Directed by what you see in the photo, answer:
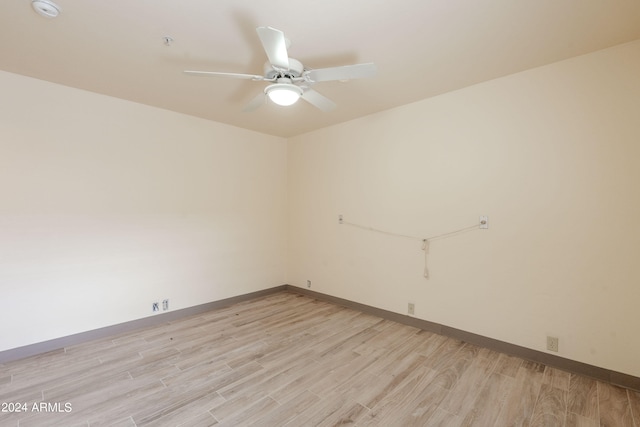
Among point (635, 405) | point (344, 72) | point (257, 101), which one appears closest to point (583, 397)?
point (635, 405)

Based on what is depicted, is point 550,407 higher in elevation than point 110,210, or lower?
lower

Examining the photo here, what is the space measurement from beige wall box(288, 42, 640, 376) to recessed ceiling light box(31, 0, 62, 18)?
9.36 feet

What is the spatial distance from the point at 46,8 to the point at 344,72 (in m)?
1.96

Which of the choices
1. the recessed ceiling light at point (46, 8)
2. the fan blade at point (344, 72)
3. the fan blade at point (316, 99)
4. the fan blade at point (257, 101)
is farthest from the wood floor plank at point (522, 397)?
the recessed ceiling light at point (46, 8)

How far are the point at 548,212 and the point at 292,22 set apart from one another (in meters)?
2.67

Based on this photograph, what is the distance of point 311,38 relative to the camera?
6.95ft

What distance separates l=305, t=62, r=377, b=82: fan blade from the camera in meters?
1.85

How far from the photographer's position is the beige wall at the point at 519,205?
2.26m

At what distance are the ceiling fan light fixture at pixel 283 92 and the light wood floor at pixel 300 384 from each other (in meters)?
2.26

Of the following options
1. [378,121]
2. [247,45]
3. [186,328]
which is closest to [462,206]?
[378,121]

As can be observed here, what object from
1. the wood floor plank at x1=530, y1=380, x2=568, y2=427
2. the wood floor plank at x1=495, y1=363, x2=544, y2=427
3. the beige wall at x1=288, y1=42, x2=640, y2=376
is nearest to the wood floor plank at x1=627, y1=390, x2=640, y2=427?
the beige wall at x1=288, y1=42, x2=640, y2=376

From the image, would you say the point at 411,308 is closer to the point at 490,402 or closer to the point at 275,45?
the point at 490,402

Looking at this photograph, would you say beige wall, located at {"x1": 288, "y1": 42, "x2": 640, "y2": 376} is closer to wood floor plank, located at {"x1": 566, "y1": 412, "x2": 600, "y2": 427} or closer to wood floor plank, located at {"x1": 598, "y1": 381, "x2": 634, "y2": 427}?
wood floor plank, located at {"x1": 598, "y1": 381, "x2": 634, "y2": 427}

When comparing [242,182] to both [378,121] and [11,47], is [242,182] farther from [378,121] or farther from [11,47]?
[11,47]
